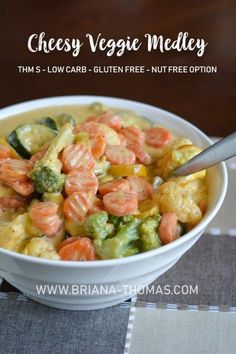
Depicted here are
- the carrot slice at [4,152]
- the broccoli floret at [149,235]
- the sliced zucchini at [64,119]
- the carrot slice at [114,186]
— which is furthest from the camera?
the sliced zucchini at [64,119]

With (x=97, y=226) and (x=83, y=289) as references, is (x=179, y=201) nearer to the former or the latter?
(x=97, y=226)

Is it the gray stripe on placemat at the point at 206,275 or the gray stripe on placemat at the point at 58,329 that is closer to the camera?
the gray stripe on placemat at the point at 58,329

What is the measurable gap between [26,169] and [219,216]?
2.58 ft

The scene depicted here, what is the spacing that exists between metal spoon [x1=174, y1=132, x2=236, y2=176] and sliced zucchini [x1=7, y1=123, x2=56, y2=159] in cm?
44

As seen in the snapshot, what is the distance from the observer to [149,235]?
1502 mm

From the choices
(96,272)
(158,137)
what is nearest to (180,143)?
(158,137)

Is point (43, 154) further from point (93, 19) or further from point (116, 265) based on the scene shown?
point (93, 19)

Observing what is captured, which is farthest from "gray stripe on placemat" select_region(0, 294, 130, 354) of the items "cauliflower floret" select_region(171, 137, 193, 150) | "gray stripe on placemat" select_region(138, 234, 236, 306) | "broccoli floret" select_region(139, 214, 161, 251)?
"cauliflower floret" select_region(171, 137, 193, 150)

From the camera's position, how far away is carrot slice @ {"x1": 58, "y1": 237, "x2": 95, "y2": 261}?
1.45 meters

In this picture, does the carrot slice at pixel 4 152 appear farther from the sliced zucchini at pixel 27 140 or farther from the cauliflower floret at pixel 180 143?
the cauliflower floret at pixel 180 143

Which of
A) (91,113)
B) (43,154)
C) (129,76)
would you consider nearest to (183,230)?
(43,154)

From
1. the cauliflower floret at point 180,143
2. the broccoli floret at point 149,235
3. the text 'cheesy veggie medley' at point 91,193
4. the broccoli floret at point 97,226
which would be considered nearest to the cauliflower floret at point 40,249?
the text 'cheesy veggie medley' at point 91,193

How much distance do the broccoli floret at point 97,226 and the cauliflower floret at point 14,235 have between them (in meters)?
0.17

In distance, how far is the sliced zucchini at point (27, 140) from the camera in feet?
5.83
